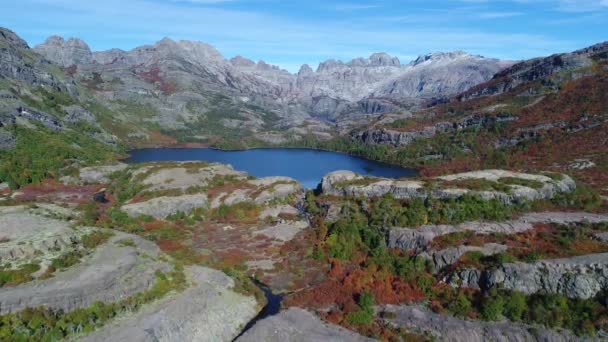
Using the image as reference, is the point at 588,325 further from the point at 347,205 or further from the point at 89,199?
the point at 89,199

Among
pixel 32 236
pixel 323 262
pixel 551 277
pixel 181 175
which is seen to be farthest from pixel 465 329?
pixel 181 175

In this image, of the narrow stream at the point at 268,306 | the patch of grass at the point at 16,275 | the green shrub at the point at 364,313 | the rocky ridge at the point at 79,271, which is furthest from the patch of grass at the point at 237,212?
the patch of grass at the point at 16,275

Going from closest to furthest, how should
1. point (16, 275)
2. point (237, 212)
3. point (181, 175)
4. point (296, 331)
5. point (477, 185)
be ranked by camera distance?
point (296, 331), point (16, 275), point (477, 185), point (237, 212), point (181, 175)

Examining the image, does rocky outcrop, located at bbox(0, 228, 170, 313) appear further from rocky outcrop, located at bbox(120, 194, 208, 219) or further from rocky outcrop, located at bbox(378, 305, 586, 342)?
rocky outcrop, located at bbox(378, 305, 586, 342)

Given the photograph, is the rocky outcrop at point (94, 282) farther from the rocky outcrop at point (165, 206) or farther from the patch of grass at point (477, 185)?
the patch of grass at point (477, 185)

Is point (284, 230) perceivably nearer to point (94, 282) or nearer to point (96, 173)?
point (94, 282)

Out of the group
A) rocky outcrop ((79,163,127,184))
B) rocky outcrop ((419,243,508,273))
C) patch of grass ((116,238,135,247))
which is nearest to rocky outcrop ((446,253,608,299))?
rocky outcrop ((419,243,508,273))

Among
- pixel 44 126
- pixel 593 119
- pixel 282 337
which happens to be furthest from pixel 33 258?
pixel 593 119

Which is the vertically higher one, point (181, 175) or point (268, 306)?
point (181, 175)
